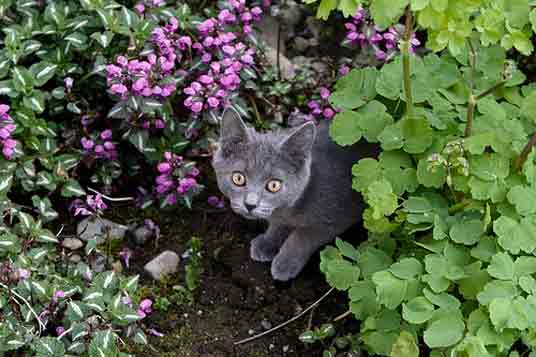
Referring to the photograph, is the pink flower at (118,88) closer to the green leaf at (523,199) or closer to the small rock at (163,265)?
the small rock at (163,265)

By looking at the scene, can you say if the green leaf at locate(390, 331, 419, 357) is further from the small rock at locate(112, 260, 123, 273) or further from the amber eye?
the small rock at locate(112, 260, 123, 273)

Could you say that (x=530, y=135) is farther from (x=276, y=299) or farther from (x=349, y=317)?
(x=276, y=299)

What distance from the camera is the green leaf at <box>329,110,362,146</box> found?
288 cm

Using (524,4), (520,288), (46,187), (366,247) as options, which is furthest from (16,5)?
(520,288)

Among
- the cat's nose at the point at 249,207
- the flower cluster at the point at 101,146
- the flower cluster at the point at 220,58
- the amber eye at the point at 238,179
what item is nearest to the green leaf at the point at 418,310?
the cat's nose at the point at 249,207

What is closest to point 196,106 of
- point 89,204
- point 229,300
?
point 89,204

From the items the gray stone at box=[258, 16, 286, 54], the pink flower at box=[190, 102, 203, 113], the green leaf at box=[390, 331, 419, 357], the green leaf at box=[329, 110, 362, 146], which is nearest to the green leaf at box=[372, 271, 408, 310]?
the green leaf at box=[390, 331, 419, 357]

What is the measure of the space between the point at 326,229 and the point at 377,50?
36.7 inches

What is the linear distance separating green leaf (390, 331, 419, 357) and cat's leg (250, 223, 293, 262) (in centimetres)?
104

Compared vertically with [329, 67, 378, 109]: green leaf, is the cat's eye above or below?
below

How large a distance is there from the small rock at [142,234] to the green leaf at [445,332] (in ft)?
5.15

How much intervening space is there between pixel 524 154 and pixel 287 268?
1.17 m

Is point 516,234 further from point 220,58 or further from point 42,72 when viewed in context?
point 42,72

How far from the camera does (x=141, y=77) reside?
3.21 meters
